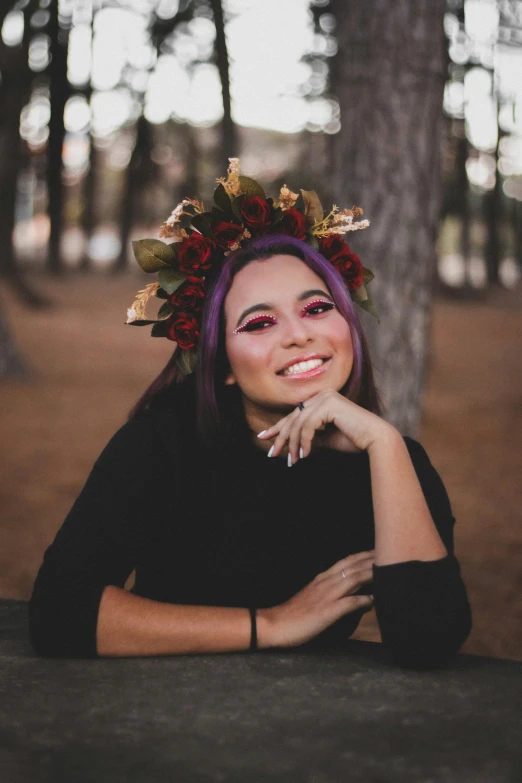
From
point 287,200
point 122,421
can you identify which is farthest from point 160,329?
point 122,421

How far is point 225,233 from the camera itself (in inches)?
102

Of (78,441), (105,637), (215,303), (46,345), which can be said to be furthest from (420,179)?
(46,345)

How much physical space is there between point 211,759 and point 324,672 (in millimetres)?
543

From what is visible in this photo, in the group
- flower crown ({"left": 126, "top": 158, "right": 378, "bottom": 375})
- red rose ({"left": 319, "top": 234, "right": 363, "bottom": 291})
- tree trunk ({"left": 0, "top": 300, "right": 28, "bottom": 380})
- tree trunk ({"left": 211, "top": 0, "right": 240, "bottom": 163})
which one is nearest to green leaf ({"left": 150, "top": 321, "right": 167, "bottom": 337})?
flower crown ({"left": 126, "top": 158, "right": 378, "bottom": 375})

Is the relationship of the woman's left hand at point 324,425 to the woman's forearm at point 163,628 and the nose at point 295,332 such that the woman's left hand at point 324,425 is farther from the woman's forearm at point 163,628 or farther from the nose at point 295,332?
the woman's forearm at point 163,628

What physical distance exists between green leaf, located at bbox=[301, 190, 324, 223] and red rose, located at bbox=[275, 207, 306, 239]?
0.07 m

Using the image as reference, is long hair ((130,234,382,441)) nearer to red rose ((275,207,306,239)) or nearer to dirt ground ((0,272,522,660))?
red rose ((275,207,306,239))

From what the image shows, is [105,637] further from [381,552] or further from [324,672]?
[381,552]

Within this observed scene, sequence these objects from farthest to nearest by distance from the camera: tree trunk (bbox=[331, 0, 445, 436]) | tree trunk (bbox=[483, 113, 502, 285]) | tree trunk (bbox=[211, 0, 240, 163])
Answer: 1. tree trunk (bbox=[483, 113, 502, 285])
2. tree trunk (bbox=[211, 0, 240, 163])
3. tree trunk (bbox=[331, 0, 445, 436])

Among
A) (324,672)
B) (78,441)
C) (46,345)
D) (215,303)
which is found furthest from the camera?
(46,345)

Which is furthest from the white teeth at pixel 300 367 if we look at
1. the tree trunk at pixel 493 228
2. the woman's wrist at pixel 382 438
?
the tree trunk at pixel 493 228

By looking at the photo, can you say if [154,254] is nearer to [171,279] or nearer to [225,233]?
[171,279]

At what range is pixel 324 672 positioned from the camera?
2.03m

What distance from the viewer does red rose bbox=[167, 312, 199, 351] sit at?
2.53 m
